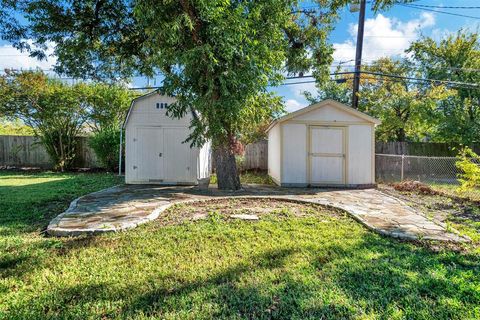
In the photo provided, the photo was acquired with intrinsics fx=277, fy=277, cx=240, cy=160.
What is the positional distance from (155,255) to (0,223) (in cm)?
306

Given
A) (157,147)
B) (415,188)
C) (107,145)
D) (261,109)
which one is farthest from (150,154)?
(415,188)

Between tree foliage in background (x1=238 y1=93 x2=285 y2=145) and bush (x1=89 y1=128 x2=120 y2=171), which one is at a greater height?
tree foliage in background (x1=238 y1=93 x2=285 y2=145)

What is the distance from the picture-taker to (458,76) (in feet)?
46.5

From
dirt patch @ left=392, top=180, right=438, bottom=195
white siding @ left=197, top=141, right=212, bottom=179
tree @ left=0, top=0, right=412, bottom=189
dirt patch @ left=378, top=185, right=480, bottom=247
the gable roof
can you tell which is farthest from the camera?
white siding @ left=197, top=141, right=212, bottom=179

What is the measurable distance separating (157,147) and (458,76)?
15315 millimetres

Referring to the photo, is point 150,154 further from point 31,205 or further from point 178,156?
point 31,205

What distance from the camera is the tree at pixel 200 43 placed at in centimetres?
548

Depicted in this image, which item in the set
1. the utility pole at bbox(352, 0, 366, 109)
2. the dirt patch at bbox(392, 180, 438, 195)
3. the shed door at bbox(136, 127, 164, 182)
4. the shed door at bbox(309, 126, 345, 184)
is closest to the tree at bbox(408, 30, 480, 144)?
the utility pole at bbox(352, 0, 366, 109)

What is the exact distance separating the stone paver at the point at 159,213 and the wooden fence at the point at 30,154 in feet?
25.6

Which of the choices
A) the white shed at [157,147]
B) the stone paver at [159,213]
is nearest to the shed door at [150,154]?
the white shed at [157,147]

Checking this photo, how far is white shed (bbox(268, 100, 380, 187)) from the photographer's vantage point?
8781mm

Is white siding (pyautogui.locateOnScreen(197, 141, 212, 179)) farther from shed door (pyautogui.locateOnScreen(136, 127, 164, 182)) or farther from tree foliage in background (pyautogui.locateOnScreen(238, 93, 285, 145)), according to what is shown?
tree foliage in background (pyautogui.locateOnScreen(238, 93, 285, 145))

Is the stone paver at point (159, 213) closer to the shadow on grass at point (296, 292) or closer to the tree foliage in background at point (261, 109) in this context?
the shadow on grass at point (296, 292)

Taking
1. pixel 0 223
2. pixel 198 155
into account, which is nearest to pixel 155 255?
pixel 0 223
